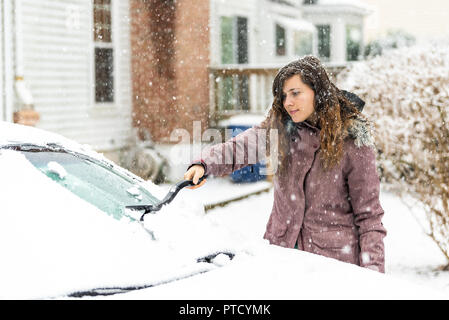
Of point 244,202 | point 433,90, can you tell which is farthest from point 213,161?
point 244,202

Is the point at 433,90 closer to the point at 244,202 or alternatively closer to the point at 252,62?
the point at 244,202

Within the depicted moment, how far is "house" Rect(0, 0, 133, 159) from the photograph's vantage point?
7977 mm

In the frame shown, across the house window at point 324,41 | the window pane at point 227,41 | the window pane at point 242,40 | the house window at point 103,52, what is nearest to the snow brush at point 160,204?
the house window at point 103,52

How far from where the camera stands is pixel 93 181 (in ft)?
7.18

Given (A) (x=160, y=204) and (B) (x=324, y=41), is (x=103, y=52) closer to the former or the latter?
(A) (x=160, y=204)

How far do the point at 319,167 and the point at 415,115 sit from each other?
139 inches

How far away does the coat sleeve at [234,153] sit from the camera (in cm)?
251

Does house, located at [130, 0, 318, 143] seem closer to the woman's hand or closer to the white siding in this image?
the white siding

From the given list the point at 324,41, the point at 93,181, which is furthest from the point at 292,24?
the point at 93,181

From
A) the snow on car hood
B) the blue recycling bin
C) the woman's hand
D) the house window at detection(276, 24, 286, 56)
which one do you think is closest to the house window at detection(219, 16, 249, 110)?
the blue recycling bin

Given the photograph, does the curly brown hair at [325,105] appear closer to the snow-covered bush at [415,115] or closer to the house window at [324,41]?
the snow-covered bush at [415,115]

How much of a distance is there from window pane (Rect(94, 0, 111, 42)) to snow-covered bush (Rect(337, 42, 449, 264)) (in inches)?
165

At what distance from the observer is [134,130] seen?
1039 centimetres

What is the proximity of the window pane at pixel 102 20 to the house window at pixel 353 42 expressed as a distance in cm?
1545
